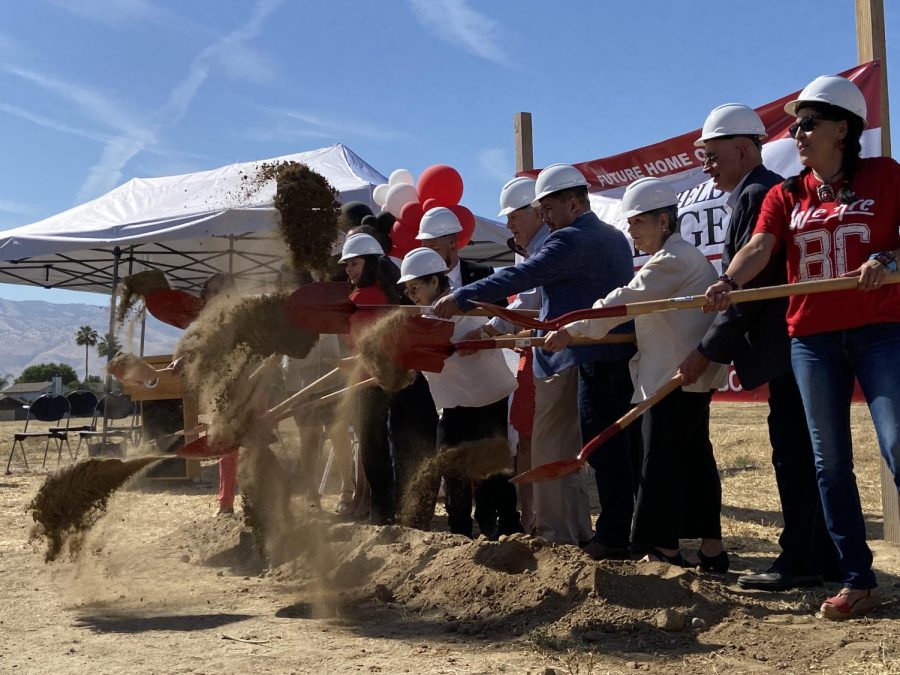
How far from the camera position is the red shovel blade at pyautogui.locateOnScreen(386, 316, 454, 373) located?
4.70 m

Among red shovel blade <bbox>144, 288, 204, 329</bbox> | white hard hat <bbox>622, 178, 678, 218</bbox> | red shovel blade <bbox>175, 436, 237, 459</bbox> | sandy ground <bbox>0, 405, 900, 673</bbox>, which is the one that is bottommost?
sandy ground <bbox>0, 405, 900, 673</bbox>

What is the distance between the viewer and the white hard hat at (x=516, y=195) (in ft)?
18.3

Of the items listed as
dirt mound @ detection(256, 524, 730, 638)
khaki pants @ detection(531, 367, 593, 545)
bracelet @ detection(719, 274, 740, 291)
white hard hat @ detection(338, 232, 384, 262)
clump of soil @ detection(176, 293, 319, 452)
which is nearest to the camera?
dirt mound @ detection(256, 524, 730, 638)

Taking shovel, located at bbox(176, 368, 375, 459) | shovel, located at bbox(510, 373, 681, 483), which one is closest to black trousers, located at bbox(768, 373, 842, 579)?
shovel, located at bbox(510, 373, 681, 483)

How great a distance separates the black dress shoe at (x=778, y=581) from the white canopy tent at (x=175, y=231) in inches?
253

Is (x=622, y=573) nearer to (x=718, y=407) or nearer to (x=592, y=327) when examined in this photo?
(x=592, y=327)

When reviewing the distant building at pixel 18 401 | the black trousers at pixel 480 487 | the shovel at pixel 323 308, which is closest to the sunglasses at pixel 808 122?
the shovel at pixel 323 308

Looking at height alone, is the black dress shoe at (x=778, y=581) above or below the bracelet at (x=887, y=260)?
below

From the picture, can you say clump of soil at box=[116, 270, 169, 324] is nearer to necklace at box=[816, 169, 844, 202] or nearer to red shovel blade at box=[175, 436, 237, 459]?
red shovel blade at box=[175, 436, 237, 459]

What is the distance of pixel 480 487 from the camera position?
5.80 m

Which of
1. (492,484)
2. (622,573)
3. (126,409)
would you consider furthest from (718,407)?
(622,573)

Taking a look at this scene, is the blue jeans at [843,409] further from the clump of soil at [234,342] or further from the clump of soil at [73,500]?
the clump of soil at [73,500]

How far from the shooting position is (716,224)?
7.36 meters

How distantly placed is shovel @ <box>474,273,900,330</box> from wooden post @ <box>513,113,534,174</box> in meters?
4.62
